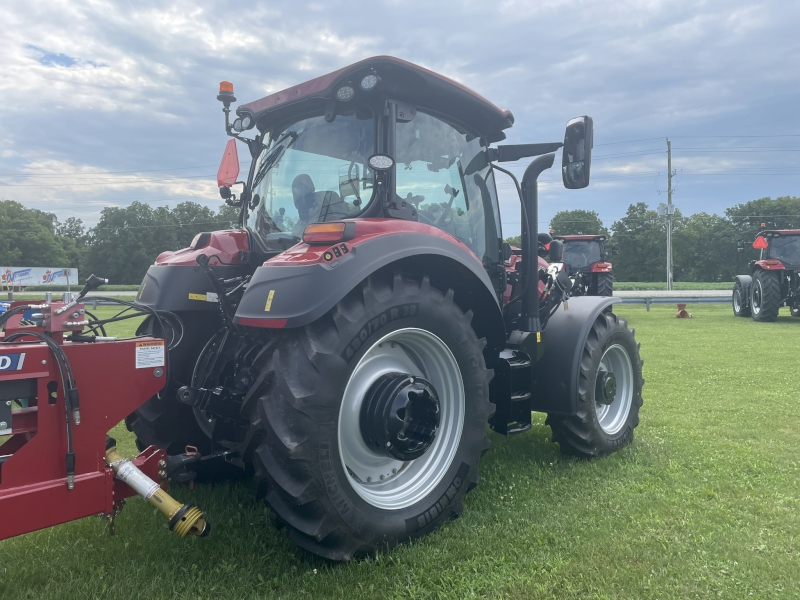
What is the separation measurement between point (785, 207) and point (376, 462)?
73.2 m

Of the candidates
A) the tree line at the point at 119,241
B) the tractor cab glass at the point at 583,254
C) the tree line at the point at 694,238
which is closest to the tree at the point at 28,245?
the tree line at the point at 119,241

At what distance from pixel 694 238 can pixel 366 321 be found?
6553 centimetres

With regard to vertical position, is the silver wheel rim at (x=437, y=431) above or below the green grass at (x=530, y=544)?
above

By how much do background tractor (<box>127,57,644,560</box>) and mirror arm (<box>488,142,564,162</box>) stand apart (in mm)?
11

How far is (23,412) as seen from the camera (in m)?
2.14

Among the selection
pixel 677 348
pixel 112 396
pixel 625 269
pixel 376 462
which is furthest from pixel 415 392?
pixel 625 269

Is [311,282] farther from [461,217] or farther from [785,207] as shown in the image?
[785,207]

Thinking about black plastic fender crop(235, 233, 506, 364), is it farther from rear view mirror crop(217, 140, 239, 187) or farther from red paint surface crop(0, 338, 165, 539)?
rear view mirror crop(217, 140, 239, 187)

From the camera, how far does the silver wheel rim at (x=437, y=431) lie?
2729 mm

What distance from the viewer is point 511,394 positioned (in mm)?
3498

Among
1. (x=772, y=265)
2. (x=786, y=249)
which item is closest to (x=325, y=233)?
(x=772, y=265)

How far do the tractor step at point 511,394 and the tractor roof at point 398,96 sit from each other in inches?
59.5

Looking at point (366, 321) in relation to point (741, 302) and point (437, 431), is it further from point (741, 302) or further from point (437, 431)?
point (741, 302)

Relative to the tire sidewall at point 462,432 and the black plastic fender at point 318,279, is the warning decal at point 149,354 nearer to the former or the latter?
the black plastic fender at point 318,279
